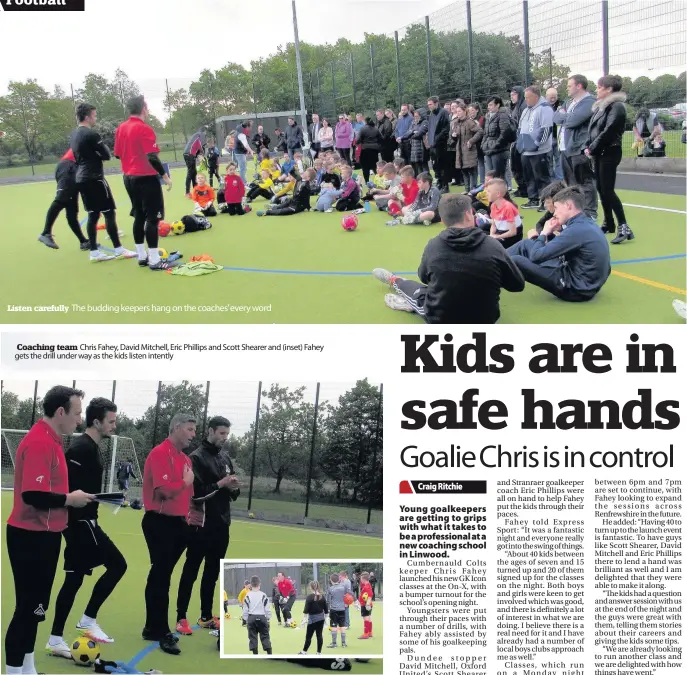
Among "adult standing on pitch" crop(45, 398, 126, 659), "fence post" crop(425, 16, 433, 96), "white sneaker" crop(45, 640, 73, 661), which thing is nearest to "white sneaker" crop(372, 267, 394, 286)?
"adult standing on pitch" crop(45, 398, 126, 659)

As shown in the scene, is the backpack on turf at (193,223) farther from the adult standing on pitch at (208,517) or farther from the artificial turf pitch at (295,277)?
the adult standing on pitch at (208,517)

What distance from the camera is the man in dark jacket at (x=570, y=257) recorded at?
4715 mm

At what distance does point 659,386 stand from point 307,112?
58.0 feet

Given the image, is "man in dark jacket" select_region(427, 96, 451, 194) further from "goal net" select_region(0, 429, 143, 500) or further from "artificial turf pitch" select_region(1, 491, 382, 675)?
"artificial turf pitch" select_region(1, 491, 382, 675)

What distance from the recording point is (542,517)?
12.1ft

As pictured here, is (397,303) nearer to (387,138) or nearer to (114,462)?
(114,462)

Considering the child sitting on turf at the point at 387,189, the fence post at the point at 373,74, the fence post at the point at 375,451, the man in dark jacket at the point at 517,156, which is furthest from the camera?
the fence post at the point at 373,74

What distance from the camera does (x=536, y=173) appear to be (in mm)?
8070

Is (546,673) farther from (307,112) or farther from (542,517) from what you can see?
(307,112)

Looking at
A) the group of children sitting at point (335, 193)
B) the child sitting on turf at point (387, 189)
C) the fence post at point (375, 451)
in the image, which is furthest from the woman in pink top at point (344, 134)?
the fence post at point (375, 451)

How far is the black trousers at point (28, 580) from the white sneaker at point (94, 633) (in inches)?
10.9

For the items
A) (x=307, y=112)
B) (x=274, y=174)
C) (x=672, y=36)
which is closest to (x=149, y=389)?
(x=672, y=36)

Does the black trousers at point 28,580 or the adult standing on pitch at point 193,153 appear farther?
the adult standing on pitch at point 193,153

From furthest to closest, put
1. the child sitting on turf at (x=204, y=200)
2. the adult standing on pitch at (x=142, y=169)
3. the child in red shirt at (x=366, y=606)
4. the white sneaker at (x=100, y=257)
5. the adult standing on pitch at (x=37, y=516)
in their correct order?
the child sitting on turf at (x=204, y=200), the white sneaker at (x=100, y=257), the adult standing on pitch at (x=142, y=169), the child in red shirt at (x=366, y=606), the adult standing on pitch at (x=37, y=516)
